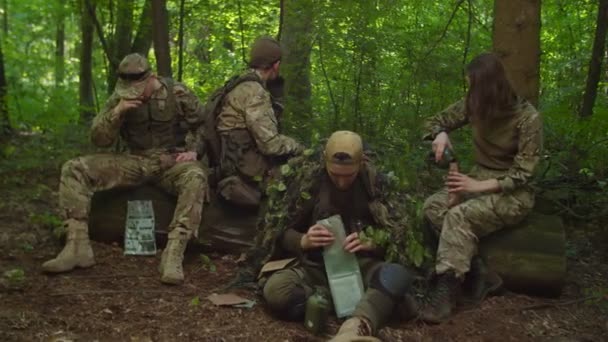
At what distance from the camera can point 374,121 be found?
749 cm

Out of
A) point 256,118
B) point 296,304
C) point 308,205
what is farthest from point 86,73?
point 296,304

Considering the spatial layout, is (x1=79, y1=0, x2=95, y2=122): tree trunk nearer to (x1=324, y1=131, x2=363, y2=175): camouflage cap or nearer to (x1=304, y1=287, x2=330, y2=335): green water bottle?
(x1=324, y1=131, x2=363, y2=175): camouflage cap

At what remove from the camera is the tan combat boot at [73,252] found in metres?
4.93

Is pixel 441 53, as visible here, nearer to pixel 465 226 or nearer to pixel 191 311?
pixel 465 226

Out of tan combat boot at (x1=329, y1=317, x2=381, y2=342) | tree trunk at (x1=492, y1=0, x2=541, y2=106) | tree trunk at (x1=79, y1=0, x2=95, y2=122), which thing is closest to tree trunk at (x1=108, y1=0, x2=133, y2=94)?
tree trunk at (x1=79, y1=0, x2=95, y2=122)

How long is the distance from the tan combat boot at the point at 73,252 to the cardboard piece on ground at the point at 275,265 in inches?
57.4

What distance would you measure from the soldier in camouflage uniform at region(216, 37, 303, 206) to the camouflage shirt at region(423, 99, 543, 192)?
52.8 inches

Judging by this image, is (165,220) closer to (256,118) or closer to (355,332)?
(256,118)

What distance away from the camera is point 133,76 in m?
5.54

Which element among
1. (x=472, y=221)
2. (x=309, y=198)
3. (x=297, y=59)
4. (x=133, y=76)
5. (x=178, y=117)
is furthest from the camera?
(x=297, y=59)

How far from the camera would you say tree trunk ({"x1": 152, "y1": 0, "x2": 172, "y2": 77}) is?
7516 millimetres

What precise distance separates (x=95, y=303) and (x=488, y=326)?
2697 mm

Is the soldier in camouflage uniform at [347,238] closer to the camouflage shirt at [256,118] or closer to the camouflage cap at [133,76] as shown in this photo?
the camouflage shirt at [256,118]

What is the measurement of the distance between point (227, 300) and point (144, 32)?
20.4ft
